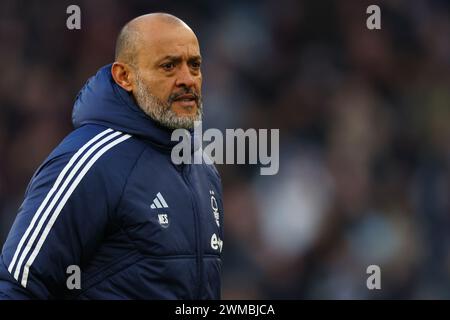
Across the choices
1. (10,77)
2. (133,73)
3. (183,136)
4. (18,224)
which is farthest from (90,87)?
(10,77)

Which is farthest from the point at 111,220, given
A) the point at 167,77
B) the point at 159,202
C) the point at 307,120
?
the point at 307,120

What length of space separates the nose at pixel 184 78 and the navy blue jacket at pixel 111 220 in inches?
6.6

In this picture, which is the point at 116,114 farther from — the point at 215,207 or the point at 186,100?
the point at 215,207

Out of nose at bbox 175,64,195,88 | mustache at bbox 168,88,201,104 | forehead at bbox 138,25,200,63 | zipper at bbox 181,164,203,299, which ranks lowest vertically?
zipper at bbox 181,164,203,299

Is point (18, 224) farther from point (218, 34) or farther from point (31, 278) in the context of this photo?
point (218, 34)

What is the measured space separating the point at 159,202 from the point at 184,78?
0.45 meters

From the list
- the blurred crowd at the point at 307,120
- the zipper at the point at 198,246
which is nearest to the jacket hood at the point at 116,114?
the zipper at the point at 198,246

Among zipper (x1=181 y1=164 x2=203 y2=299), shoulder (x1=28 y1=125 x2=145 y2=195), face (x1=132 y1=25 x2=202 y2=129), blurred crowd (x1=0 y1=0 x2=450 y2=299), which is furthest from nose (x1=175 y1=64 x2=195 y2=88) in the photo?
blurred crowd (x1=0 y1=0 x2=450 y2=299)

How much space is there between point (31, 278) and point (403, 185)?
449 cm

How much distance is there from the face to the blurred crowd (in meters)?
3.21

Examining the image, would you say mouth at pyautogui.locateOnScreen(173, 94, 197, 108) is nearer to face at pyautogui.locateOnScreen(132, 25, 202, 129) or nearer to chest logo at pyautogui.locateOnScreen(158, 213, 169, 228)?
face at pyautogui.locateOnScreen(132, 25, 202, 129)

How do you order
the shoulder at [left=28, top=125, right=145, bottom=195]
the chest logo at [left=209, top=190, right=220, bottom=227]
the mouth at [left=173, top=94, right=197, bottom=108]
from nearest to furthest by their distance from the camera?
the shoulder at [left=28, top=125, right=145, bottom=195], the mouth at [left=173, top=94, right=197, bottom=108], the chest logo at [left=209, top=190, right=220, bottom=227]

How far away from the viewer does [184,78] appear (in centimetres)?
322

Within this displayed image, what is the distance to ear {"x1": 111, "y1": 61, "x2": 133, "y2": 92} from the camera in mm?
3242
